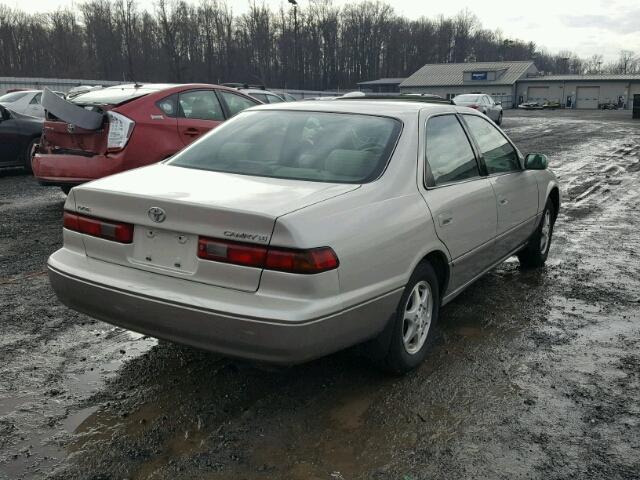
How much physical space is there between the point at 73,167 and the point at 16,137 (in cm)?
515

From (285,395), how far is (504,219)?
7.53 feet

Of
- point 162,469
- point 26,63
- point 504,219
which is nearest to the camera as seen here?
point 162,469

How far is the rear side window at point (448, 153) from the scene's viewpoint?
146 inches

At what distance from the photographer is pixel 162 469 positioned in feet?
8.34

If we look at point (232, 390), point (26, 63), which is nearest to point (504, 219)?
point (232, 390)

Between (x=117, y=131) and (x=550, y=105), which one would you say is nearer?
(x=117, y=131)

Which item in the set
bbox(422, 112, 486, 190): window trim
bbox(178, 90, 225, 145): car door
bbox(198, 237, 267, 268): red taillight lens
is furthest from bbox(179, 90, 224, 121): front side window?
bbox(198, 237, 267, 268): red taillight lens

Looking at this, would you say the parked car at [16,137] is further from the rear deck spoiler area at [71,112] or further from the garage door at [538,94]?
the garage door at [538,94]

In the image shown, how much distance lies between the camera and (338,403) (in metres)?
3.14

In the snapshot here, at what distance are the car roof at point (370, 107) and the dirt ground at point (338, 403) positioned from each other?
1.51 metres

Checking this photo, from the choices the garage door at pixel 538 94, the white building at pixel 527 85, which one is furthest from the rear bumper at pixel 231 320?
the garage door at pixel 538 94

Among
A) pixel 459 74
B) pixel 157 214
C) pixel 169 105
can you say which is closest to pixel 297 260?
pixel 157 214

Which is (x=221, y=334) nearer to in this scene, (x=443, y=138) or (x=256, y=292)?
(x=256, y=292)

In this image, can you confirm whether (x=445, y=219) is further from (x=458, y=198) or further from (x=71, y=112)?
(x=71, y=112)
